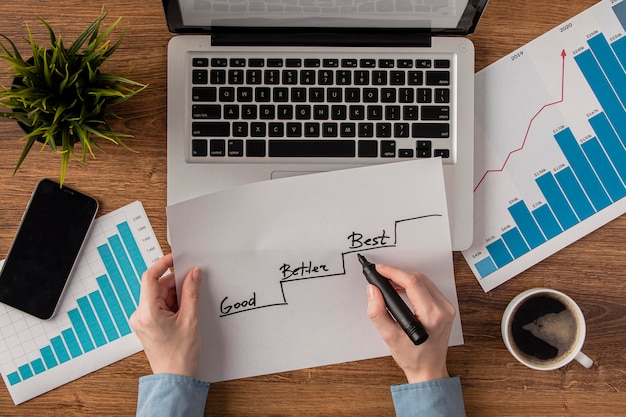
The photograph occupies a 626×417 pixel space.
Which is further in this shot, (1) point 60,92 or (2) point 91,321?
(2) point 91,321

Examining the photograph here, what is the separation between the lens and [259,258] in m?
0.73

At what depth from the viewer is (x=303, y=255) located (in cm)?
73

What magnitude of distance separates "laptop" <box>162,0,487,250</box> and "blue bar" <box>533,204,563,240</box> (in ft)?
0.39

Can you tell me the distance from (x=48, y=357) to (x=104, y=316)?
87 mm

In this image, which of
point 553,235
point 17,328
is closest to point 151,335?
point 17,328

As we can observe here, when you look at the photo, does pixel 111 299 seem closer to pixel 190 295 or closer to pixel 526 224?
pixel 190 295

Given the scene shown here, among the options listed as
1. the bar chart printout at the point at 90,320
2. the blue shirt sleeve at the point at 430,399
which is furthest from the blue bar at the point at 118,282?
the blue shirt sleeve at the point at 430,399

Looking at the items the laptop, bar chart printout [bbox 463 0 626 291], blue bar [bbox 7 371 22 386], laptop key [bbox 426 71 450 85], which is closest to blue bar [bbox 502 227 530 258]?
bar chart printout [bbox 463 0 626 291]

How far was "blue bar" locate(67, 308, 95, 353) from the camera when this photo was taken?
0.75m

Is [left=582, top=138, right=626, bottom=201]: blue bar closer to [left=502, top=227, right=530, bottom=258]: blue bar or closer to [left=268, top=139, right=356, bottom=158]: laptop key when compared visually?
[left=502, top=227, right=530, bottom=258]: blue bar

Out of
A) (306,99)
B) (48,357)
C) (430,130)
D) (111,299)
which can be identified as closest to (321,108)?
(306,99)

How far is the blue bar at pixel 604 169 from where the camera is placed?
773 millimetres

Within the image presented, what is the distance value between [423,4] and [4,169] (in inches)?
22.2

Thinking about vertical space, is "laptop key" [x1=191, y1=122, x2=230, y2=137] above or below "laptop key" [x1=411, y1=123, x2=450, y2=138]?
above
